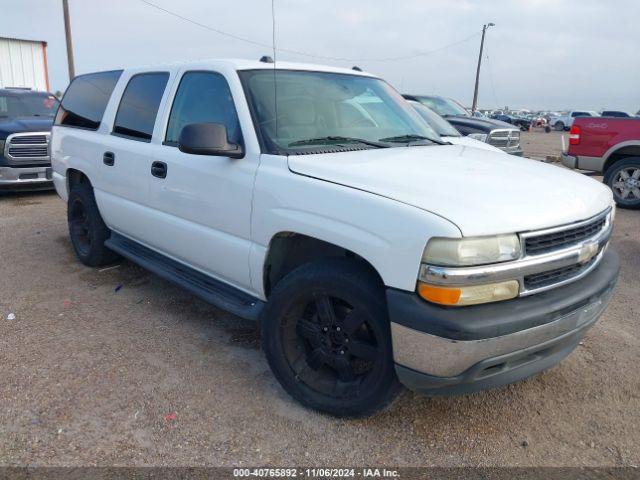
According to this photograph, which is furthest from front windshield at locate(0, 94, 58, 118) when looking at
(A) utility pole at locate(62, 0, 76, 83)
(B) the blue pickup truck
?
(A) utility pole at locate(62, 0, 76, 83)

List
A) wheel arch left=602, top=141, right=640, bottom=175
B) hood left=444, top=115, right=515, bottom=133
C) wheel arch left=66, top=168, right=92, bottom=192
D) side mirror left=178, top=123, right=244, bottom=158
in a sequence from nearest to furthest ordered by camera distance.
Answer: side mirror left=178, top=123, right=244, bottom=158 → wheel arch left=66, top=168, right=92, bottom=192 → wheel arch left=602, top=141, right=640, bottom=175 → hood left=444, top=115, right=515, bottom=133

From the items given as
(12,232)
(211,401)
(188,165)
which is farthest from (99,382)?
(12,232)

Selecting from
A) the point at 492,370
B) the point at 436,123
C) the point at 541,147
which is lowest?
the point at 541,147

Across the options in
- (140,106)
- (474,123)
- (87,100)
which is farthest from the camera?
(474,123)

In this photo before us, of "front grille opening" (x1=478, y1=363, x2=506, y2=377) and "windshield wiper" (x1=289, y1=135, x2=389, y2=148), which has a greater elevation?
"windshield wiper" (x1=289, y1=135, x2=389, y2=148)

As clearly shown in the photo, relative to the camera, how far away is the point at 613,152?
8281mm

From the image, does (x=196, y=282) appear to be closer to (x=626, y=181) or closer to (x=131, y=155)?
(x=131, y=155)

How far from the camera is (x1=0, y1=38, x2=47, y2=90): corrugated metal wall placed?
76.9ft

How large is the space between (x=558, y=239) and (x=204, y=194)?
2.02 metres

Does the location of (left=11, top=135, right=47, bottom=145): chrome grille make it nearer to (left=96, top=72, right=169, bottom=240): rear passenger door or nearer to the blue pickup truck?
the blue pickup truck

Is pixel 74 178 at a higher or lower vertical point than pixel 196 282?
higher

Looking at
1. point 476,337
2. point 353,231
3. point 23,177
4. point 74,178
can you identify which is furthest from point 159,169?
point 23,177

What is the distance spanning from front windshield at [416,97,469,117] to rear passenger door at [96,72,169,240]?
29.1ft

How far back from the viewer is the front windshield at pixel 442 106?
1213 cm
